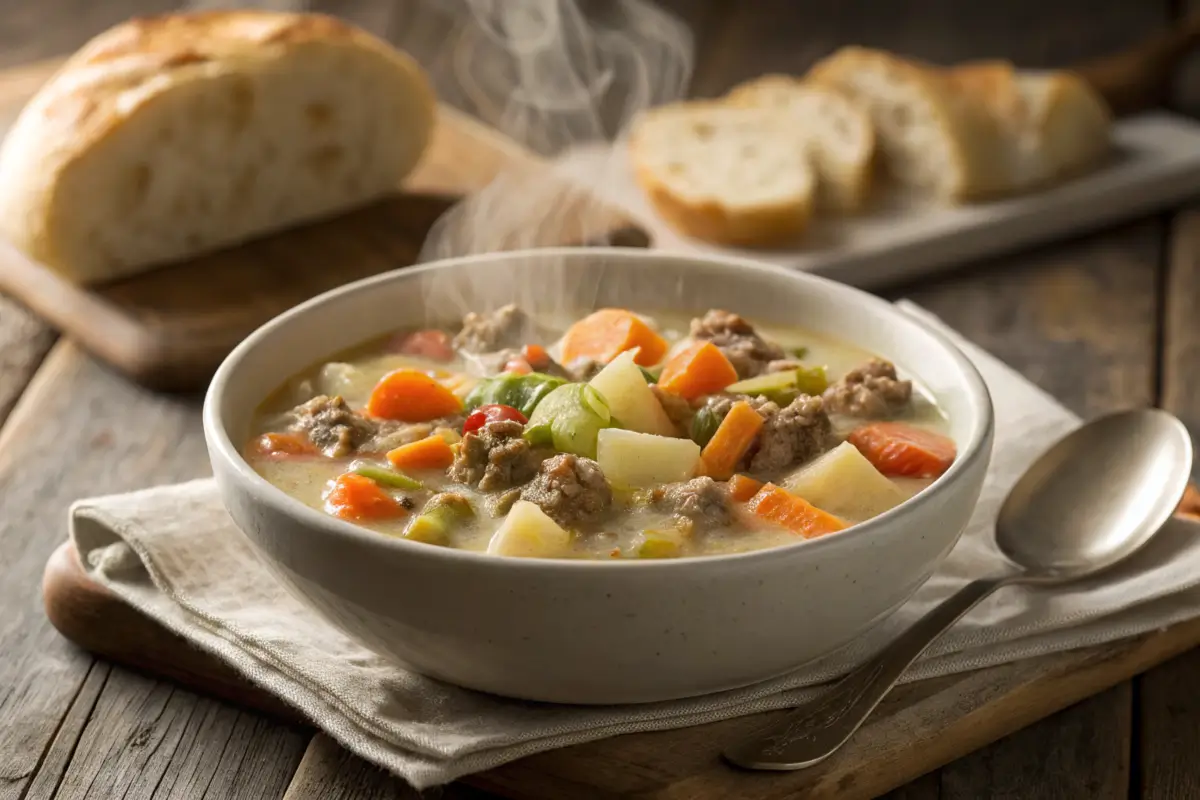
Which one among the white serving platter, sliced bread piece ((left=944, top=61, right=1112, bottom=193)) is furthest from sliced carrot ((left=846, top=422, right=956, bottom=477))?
sliced bread piece ((left=944, top=61, right=1112, bottom=193))

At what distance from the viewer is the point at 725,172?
5031mm

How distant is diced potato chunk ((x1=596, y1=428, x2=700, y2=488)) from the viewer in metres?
2.59

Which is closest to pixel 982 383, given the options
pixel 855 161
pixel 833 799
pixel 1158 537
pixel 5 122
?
pixel 1158 537

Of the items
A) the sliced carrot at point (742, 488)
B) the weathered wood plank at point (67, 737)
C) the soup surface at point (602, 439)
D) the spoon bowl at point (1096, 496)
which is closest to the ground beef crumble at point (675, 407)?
the soup surface at point (602, 439)

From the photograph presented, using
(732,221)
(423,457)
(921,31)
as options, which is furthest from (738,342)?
(921,31)

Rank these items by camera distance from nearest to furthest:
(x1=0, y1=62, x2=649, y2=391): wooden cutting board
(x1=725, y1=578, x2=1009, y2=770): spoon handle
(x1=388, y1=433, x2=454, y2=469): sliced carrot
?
(x1=725, y1=578, x2=1009, y2=770): spoon handle < (x1=388, y1=433, x2=454, y2=469): sliced carrot < (x1=0, y1=62, x2=649, y2=391): wooden cutting board

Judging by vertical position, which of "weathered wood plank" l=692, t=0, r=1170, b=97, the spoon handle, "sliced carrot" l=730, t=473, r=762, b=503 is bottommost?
"weathered wood plank" l=692, t=0, r=1170, b=97

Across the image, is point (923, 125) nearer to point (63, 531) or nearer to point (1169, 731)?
point (1169, 731)

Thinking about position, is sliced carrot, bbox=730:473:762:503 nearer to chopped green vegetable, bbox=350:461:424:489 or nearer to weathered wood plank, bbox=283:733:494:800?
chopped green vegetable, bbox=350:461:424:489

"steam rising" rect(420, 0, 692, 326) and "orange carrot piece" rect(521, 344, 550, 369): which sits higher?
"orange carrot piece" rect(521, 344, 550, 369)

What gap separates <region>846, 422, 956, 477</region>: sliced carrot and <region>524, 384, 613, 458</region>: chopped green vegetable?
0.50 m

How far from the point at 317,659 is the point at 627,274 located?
47.1 inches

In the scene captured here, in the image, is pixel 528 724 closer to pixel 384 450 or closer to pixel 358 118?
pixel 384 450

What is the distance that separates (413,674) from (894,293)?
9.07 feet
